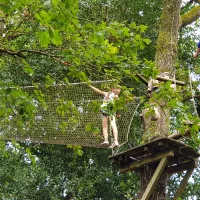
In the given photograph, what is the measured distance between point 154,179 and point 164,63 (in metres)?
1.46

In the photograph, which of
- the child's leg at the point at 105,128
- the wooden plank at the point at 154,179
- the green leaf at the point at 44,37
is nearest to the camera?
the green leaf at the point at 44,37

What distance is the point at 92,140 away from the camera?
4.05m

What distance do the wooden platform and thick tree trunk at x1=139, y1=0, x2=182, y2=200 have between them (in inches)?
5.1

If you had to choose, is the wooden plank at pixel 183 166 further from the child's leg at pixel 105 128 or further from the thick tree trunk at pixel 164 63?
the child's leg at pixel 105 128

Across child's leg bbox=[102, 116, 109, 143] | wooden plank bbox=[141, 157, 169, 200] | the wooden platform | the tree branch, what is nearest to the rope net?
child's leg bbox=[102, 116, 109, 143]

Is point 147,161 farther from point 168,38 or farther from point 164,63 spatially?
point 168,38

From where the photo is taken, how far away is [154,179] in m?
3.54

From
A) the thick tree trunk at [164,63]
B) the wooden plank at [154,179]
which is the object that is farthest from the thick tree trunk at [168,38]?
the wooden plank at [154,179]

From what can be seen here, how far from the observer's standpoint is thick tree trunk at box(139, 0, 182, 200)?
3.80 m

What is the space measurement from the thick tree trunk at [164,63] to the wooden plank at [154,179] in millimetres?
238

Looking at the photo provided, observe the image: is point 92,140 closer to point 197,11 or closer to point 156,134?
point 156,134

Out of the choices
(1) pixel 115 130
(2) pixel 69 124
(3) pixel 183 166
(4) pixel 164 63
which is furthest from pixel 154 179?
(4) pixel 164 63

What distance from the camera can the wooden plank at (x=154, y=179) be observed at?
11.5 ft

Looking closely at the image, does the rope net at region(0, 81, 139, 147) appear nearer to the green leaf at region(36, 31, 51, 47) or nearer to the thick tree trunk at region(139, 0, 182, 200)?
the thick tree trunk at region(139, 0, 182, 200)
